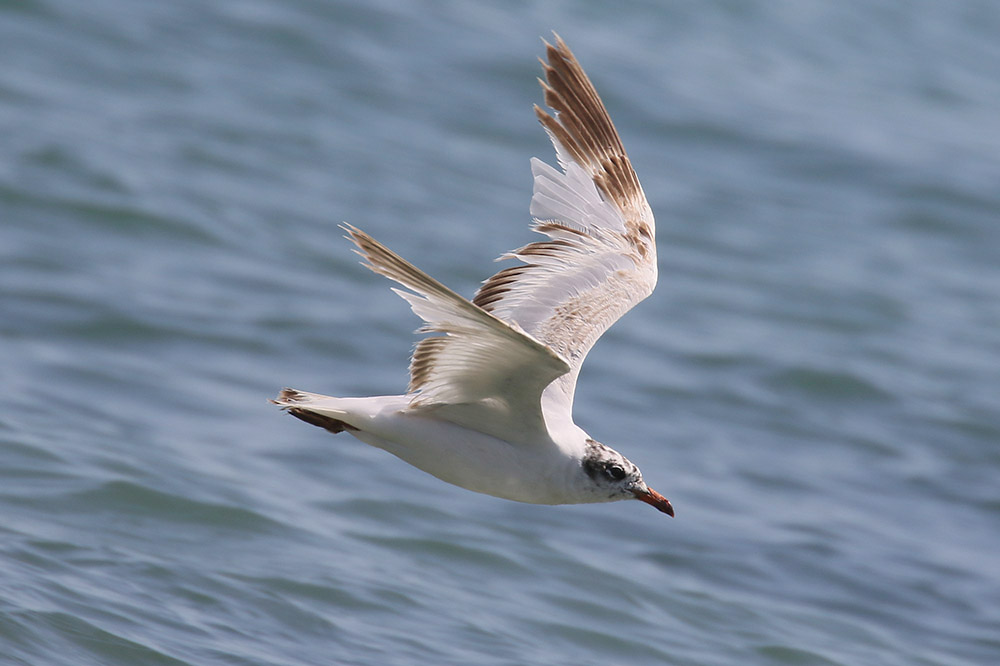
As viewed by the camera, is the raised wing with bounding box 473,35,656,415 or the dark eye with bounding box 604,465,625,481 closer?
the dark eye with bounding box 604,465,625,481

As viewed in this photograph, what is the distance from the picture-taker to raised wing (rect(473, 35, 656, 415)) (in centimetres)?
677

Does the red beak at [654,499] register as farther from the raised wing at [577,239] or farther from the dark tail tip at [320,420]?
the dark tail tip at [320,420]

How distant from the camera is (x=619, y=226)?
7.37 meters

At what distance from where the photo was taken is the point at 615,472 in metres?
5.89

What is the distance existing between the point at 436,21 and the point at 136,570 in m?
12.8

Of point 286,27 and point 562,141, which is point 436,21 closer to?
point 286,27

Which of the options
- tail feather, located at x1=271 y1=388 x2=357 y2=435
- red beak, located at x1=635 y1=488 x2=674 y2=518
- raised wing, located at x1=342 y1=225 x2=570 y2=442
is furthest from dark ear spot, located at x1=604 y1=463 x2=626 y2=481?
tail feather, located at x1=271 y1=388 x2=357 y2=435

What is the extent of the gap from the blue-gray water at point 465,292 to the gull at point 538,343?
6.27 feet

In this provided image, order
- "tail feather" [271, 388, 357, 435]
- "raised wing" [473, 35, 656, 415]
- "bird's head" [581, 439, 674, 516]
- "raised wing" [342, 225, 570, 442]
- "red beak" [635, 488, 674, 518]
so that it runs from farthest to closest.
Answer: "raised wing" [473, 35, 656, 415] < "red beak" [635, 488, 674, 518] < "bird's head" [581, 439, 674, 516] < "tail feather" [271, 388, 357, 435] < "raised wing" [342, 225, 570, 442]

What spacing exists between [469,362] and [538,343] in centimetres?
54

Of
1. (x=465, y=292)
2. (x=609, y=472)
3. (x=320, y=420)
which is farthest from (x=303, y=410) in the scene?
(x=465, y=292)

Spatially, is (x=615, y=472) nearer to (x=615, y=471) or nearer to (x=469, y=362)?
(x=615, y=471)

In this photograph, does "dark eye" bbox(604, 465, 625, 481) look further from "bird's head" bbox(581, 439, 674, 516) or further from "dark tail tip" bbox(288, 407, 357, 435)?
"dark tail tip" bbox(288, 407, 357, 435)

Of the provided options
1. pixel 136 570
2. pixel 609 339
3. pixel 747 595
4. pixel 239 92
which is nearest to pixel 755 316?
pixel 609 339
